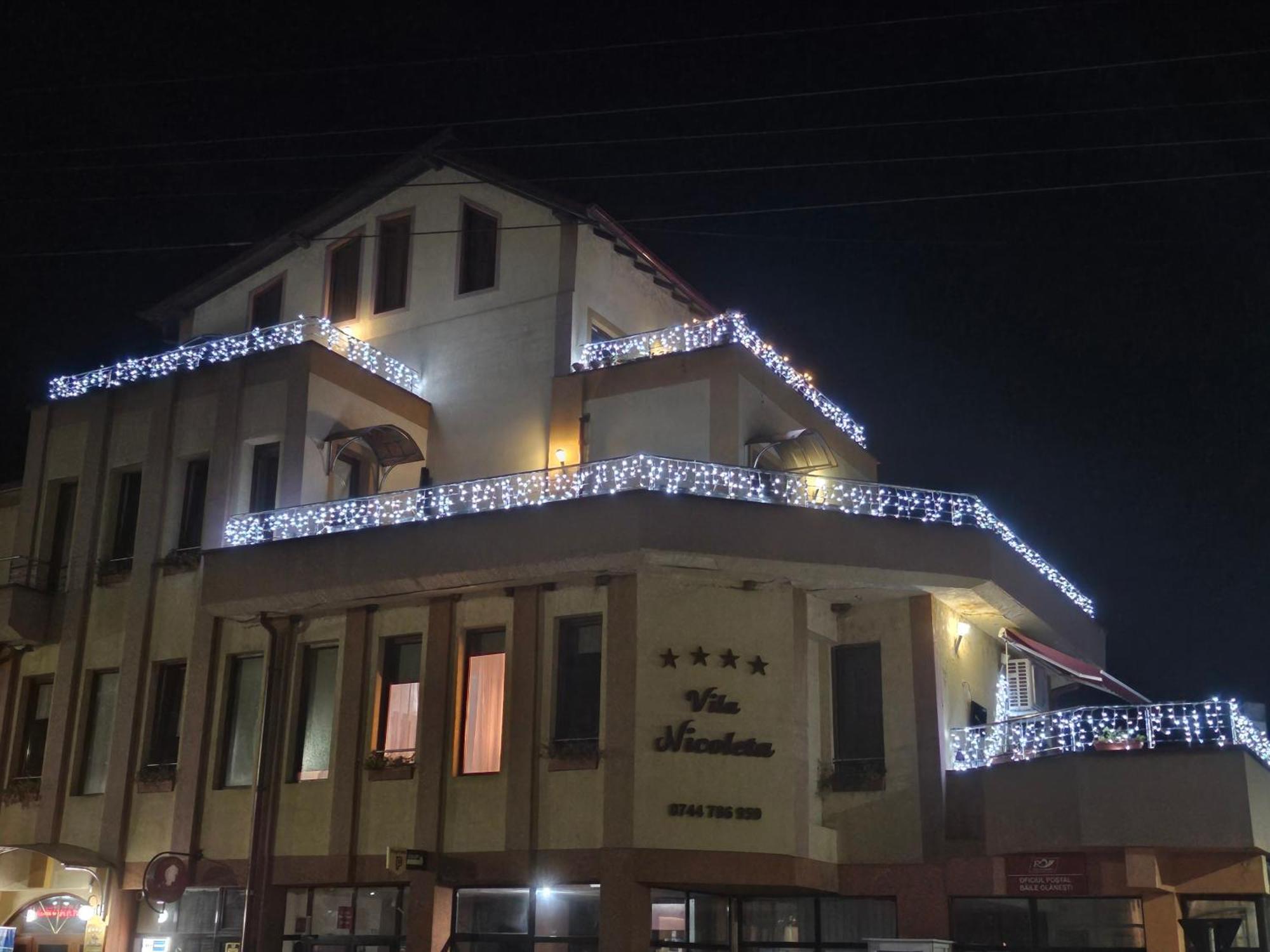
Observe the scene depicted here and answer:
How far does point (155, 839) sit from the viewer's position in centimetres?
2416

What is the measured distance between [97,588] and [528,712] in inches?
391

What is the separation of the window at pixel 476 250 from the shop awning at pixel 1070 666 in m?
12.0

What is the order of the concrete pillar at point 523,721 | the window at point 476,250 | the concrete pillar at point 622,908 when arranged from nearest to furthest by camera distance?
1. the concrete pillar at point 622,908
2. the concrete pillar at point 523,721
3. the window at point 476,250

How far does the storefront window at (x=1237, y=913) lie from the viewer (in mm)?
20094

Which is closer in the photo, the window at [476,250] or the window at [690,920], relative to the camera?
the window at [690,920]

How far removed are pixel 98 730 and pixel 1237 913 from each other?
19.3 metres

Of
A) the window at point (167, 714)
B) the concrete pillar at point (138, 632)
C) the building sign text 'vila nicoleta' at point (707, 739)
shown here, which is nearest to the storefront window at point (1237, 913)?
the building sign text 'vila nicoleta' at point (707, 739)

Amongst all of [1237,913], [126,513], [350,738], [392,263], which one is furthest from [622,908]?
[392,263]

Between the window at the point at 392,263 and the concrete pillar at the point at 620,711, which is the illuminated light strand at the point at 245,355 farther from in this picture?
the concrete pillar at the point at 620,711

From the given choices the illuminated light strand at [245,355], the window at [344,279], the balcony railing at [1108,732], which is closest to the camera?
the balcony railing at [1108,732]

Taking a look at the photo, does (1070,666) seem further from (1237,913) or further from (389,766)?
(389,766)

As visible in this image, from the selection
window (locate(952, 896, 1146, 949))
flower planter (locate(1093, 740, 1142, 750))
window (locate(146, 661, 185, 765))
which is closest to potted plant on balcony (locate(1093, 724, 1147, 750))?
flower planter (locate(1093, 740, 1142, 750))

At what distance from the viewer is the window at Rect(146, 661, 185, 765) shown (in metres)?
24.9

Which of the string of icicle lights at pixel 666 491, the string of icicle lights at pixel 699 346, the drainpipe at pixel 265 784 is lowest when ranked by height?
the drainpipe at pixel 265 784
